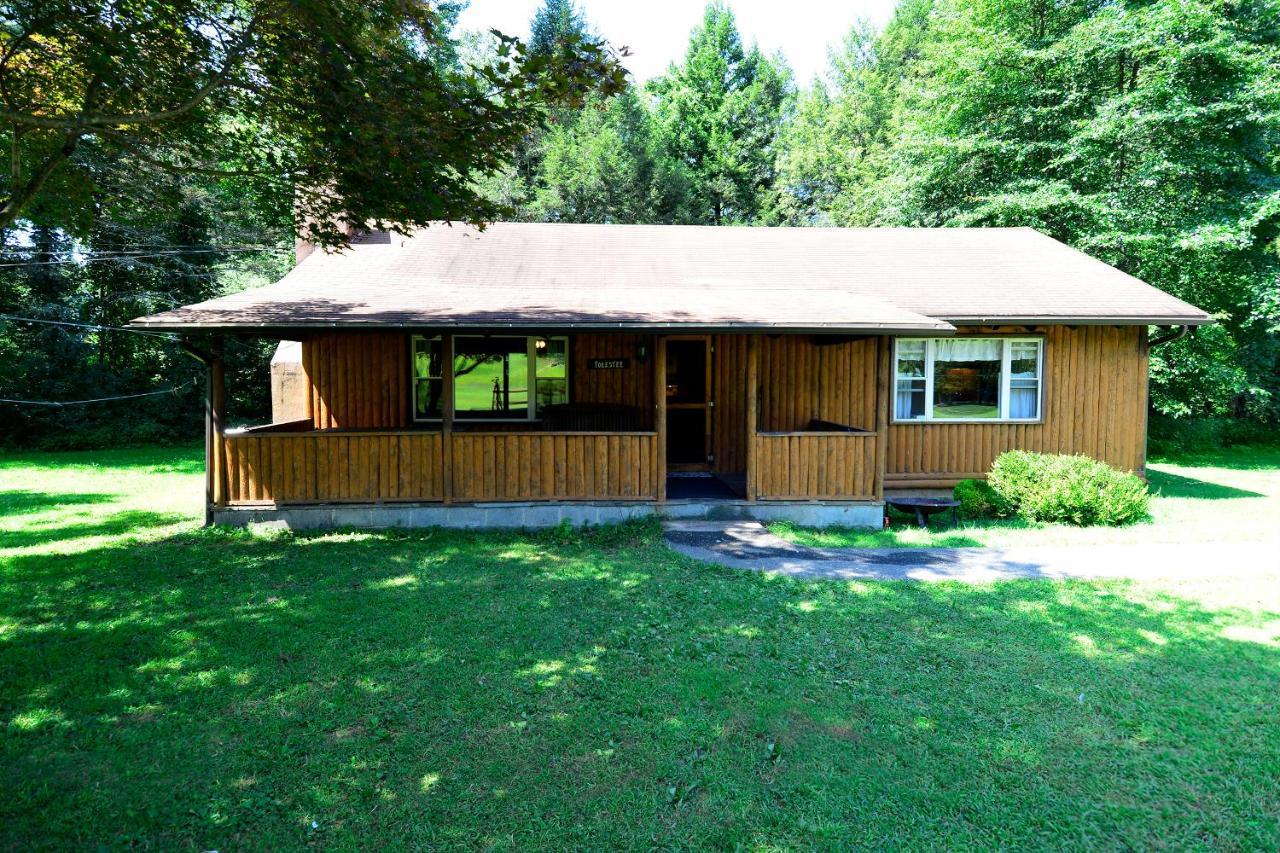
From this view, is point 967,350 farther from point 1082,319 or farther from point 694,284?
point 694,284

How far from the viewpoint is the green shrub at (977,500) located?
977 cm

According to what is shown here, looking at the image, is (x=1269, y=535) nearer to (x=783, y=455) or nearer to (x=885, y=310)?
(x=885, y=310)

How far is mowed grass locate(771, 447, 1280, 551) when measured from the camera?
832 centimetres

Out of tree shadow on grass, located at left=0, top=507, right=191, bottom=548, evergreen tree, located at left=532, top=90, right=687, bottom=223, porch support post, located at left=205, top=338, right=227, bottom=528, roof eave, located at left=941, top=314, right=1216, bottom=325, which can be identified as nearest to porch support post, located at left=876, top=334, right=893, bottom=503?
roof eave, located at left=941, top=314, right=1216, bottom=325

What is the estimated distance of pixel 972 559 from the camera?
297 inches

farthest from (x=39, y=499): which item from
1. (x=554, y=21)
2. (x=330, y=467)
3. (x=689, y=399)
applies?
(x=554, y=21)

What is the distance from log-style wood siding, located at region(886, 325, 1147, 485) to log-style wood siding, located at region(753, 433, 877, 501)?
192 centimetres

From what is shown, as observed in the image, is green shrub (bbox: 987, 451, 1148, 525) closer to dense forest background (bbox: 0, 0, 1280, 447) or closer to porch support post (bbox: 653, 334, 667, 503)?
porch support post (bbox: 653, 334, 667, 503)

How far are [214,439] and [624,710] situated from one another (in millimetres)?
7022

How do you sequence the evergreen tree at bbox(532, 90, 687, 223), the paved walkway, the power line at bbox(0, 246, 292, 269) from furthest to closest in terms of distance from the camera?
the evergreen tree at bbox(532, 90, 687, 223) < the power line at bbox(0, 246, 292, 269) < the paved walkway

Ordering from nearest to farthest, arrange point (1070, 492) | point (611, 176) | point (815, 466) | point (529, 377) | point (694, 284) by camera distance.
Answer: point (1070, 492) < point (815, 466) < point (529, 377) < point (694, 284) < point (611, 176)

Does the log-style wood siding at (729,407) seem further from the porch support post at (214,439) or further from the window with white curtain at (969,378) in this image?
the porch support post at (214,439)

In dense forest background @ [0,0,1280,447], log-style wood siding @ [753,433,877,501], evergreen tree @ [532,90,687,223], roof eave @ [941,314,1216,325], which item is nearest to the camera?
log-style wood siding @ [753,433,877,501]

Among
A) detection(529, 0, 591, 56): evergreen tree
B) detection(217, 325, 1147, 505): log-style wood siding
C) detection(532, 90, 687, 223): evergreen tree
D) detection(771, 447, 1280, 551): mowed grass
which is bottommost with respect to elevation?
detection(771, 447, 1280, 551): mowed grass
